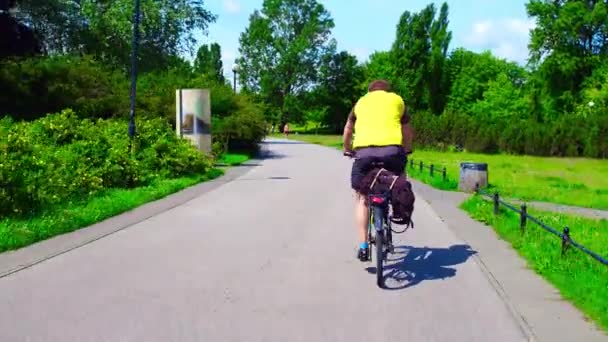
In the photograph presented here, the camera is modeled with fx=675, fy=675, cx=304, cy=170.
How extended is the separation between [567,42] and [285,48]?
35.6m

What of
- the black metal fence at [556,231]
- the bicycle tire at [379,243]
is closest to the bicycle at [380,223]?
the bicycle tire at [379,243]

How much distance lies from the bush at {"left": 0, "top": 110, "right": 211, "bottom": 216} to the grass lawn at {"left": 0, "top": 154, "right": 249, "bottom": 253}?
349mm

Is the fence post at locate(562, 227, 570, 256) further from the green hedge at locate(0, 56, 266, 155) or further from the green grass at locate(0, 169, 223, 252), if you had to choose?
the green hedge at locate(0, 56, 266, 155)

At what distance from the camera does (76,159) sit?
15.6 m

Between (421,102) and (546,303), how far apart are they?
74760 mm

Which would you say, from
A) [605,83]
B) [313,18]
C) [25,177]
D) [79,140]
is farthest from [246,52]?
[25,177]

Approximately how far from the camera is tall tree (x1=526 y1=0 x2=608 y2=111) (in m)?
56.0

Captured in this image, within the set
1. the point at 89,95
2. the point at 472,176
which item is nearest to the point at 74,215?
the point at 472,176

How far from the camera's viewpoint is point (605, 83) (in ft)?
177

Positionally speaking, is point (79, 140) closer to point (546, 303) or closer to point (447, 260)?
point (447, 260)

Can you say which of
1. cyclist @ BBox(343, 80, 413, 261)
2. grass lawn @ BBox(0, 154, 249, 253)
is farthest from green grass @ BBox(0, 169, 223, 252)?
cyclist @ BBox(343, 80, 413, 261)

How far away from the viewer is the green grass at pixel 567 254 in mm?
5984

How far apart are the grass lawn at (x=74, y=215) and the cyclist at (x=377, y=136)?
4594mm

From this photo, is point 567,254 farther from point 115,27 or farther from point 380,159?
point 115,27
